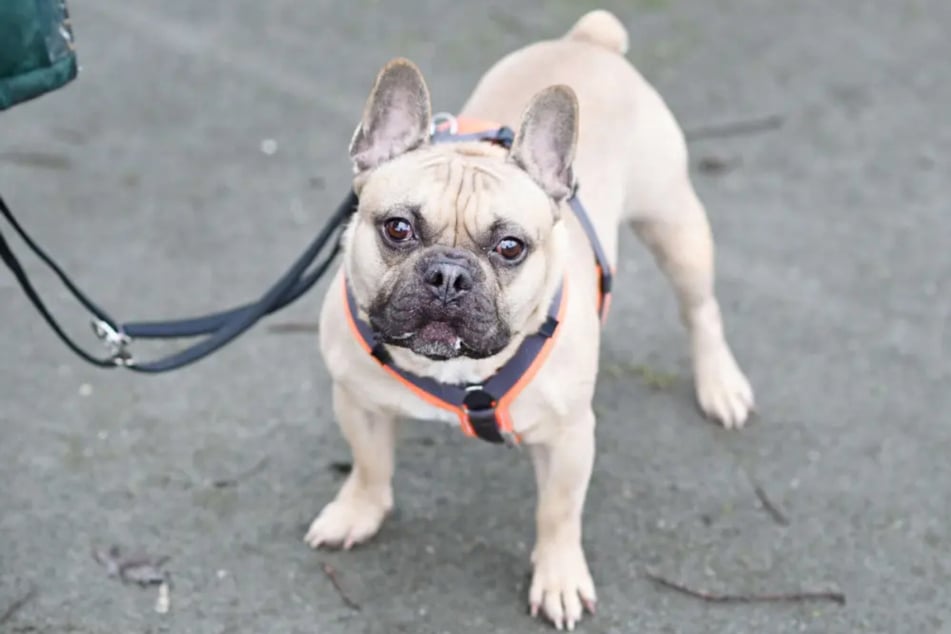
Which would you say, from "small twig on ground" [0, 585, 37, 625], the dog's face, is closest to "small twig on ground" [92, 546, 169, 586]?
"small twig on ground" [0, 585, 37, 625]

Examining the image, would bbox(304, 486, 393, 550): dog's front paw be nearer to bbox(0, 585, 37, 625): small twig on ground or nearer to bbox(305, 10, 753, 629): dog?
bbox(305, 10, 753, 629): dog

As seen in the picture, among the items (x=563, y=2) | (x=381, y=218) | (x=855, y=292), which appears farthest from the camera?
(x=563, y=2)

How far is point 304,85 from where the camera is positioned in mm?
5672

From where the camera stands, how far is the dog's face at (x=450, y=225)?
257 centimetres

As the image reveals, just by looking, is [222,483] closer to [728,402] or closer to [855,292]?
[728,402]

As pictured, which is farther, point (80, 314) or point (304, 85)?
point (304, 85)

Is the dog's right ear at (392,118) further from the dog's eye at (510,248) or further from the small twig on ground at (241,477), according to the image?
the small twig on ground at (241,477)

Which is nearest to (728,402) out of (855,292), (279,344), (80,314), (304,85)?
(855,292)

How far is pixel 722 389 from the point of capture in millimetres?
3867

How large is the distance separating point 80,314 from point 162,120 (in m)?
1.46

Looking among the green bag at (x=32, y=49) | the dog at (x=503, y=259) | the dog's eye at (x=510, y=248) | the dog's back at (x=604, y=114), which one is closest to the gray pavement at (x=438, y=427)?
the dog at (x=503, y=259)

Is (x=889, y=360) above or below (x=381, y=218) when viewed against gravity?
below

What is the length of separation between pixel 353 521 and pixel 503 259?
103 cm

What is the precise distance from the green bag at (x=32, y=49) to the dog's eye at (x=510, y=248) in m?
1.02
